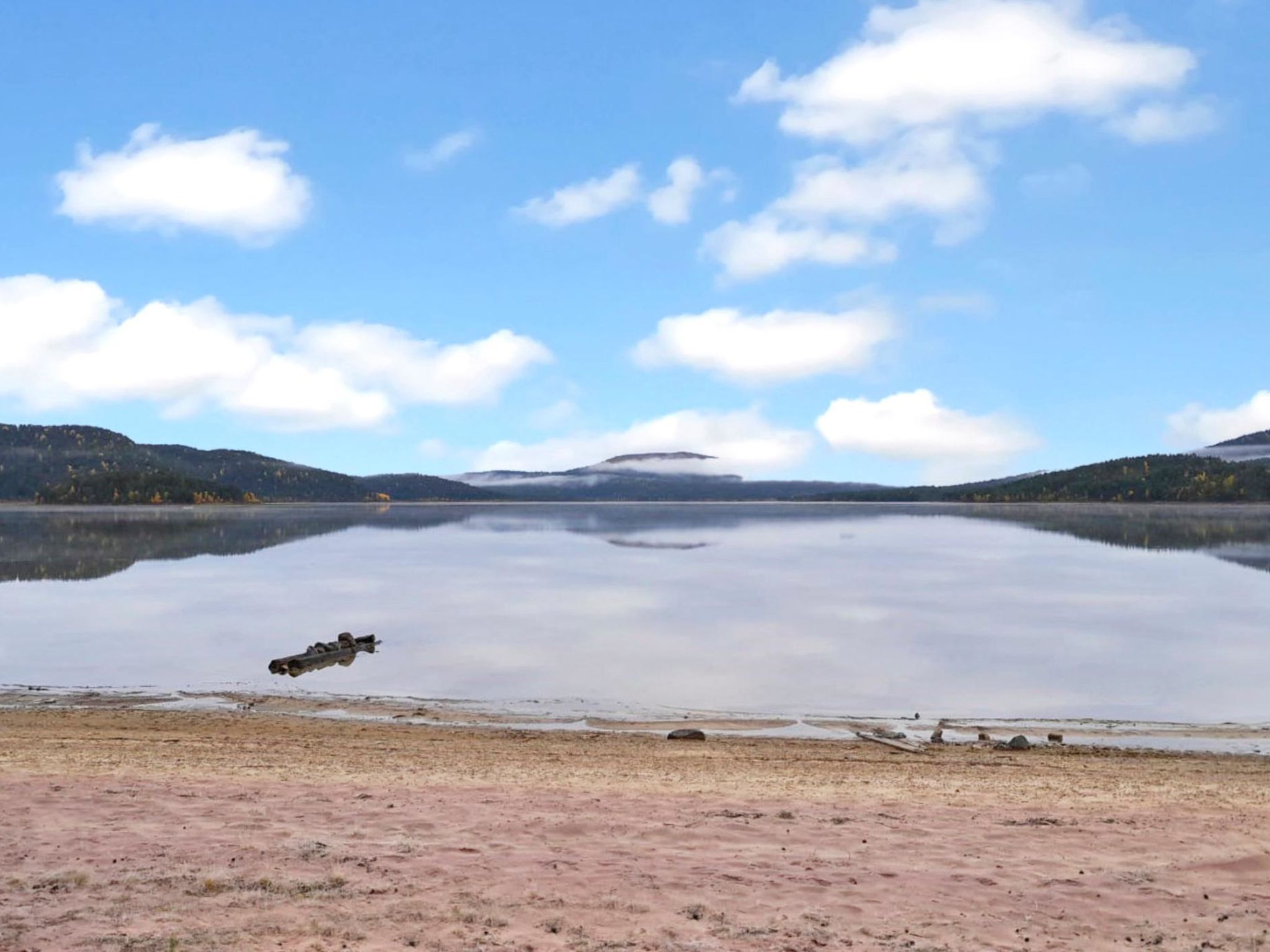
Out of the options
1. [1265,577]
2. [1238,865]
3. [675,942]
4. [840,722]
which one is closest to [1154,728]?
[840,722]

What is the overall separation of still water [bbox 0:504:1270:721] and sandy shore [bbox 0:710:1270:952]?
11.7 m

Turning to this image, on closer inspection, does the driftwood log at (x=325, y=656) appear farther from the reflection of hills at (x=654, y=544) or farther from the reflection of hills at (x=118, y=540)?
the reflection of hills at (x=654, y=544)

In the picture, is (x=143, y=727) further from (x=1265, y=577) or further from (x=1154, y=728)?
(x=1265, y=577)

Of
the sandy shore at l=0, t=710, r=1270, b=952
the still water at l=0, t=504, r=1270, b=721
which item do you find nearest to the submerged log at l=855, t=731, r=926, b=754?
the sandy shore at l=0, t=710, r=1270, b=952

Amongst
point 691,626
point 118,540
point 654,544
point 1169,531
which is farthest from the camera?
point 1169,531

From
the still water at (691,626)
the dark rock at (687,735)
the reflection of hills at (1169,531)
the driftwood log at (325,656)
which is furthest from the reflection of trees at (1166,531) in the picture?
the dark rock at (687,735)

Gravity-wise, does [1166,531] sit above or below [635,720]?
above

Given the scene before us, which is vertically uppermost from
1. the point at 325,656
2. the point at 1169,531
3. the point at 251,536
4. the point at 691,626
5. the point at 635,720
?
the point at 251,536

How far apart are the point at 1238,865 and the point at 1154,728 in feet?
49.0

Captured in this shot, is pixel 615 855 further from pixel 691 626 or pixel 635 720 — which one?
pixel 691 626

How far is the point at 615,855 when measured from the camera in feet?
40.0

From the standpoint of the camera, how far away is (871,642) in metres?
40.2

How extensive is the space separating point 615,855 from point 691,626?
110 feet

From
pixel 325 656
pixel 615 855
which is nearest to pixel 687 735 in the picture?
Result: pixel 615 855
